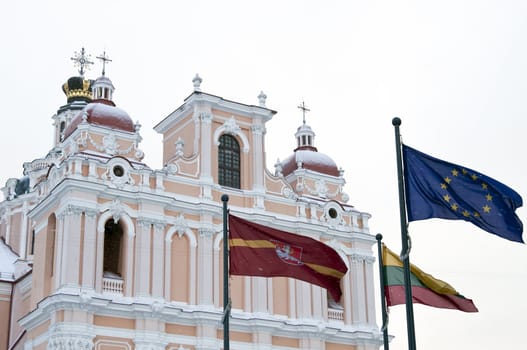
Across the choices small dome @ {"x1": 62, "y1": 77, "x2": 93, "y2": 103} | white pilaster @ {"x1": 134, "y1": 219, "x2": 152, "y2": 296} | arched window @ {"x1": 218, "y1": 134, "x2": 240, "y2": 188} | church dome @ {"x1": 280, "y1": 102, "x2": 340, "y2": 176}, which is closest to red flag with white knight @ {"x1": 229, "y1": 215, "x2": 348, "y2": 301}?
white pilaster @ {"x1": 134, "y1": 219, "x2": 152, "y2": 296}

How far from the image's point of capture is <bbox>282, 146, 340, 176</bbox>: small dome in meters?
45.0

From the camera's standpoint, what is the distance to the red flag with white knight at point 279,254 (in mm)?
21031

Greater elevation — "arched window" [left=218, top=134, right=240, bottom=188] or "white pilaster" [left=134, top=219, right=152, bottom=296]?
"arched window" [left=218, top=134, right=240, bottom=188]

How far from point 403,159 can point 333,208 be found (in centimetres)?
2432

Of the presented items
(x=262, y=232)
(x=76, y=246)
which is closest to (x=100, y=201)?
(x=76, y=246)

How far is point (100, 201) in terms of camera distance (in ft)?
120

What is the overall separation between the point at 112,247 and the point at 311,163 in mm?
11804

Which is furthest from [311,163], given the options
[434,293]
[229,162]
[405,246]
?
[405,246]

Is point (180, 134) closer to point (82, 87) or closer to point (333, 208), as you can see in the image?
point (333, 208)

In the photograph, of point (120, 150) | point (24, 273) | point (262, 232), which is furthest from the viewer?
point (24, 273)

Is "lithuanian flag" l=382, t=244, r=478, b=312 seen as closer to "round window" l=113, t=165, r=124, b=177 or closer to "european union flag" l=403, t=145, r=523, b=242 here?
"european union flag" l=403, t=145, r=523, b=242

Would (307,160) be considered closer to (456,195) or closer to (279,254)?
(279,254)

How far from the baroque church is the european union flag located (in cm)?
1917

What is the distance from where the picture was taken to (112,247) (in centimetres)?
3762
